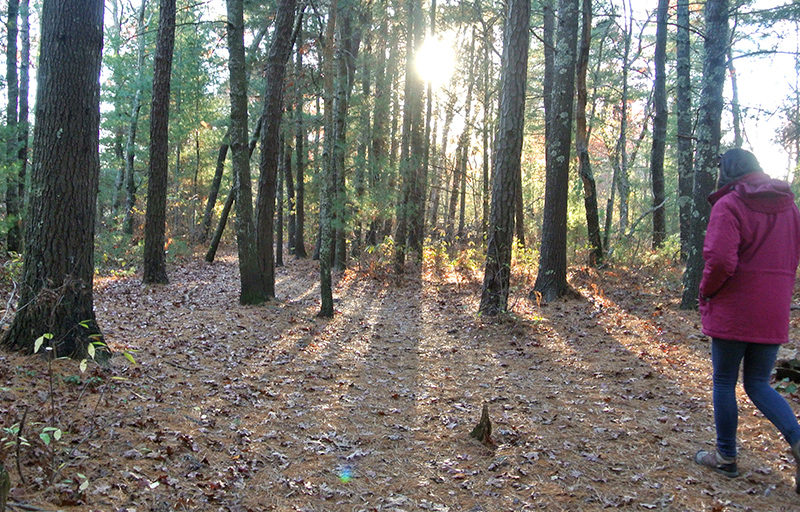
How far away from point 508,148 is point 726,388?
Result: 19.7 ft

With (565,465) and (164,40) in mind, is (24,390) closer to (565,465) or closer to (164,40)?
(565,465)

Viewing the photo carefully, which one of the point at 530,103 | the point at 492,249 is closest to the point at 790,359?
the point at 492,249

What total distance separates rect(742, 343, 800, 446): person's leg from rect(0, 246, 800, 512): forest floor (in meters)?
0.49

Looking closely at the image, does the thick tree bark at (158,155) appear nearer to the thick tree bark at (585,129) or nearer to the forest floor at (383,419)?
the forest floor at (383,419)

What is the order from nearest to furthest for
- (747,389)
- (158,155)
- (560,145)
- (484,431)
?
(747,389) < (484,431) < (560,145) < (158,155)

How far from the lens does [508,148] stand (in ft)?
29.1

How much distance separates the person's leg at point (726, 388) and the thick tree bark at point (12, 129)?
1489 centimetres

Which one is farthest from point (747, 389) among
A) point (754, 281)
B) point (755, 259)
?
point (755, 259)

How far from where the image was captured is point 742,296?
3459 millimetres

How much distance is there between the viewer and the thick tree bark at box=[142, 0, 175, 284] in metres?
11.6

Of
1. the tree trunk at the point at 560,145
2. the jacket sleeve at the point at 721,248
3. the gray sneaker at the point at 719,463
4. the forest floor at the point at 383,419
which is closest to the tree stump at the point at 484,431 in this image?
the forest floor at the point at 383,419

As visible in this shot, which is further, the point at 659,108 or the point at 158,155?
the point at 659,108

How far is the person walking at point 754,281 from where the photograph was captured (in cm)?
342

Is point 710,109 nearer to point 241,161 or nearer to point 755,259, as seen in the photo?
point 755,259
